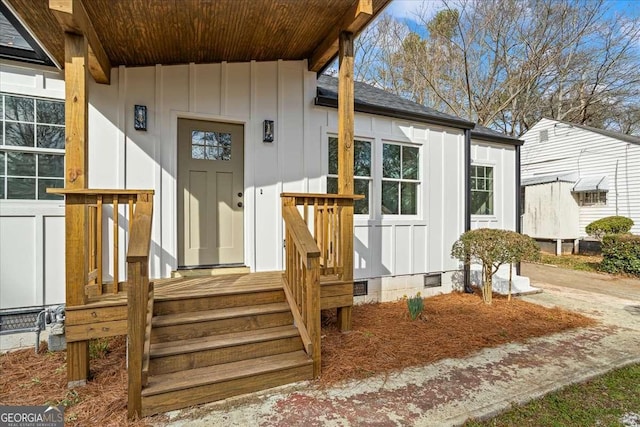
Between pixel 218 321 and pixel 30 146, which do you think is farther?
pixel 30 146

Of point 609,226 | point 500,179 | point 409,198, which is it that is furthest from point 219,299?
point 609,226

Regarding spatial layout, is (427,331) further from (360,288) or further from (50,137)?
(50,137)

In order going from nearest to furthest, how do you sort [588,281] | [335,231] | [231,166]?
[335,231] → [231,166] → [588,281]

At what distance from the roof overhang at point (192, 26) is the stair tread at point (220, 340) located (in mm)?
2603

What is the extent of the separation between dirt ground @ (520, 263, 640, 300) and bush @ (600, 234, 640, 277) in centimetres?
33

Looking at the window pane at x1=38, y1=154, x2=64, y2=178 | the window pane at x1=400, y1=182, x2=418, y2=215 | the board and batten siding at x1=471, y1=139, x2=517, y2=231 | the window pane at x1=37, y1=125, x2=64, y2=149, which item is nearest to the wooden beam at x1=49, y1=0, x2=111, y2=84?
the window pane at x1=37, y1=125, x2=64, y2=149

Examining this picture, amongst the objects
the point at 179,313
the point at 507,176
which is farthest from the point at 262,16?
the point at 507,176

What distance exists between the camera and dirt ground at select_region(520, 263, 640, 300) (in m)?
6.30

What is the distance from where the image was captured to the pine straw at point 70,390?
2.19m

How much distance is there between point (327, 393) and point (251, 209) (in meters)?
2.40

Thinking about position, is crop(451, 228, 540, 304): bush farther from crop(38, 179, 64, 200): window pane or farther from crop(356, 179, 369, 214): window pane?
crop(38, 179, 64, 200): window pane

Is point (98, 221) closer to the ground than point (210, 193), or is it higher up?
closer to the ground

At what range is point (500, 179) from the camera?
21.0 ft

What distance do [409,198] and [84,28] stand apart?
14.6 ft
